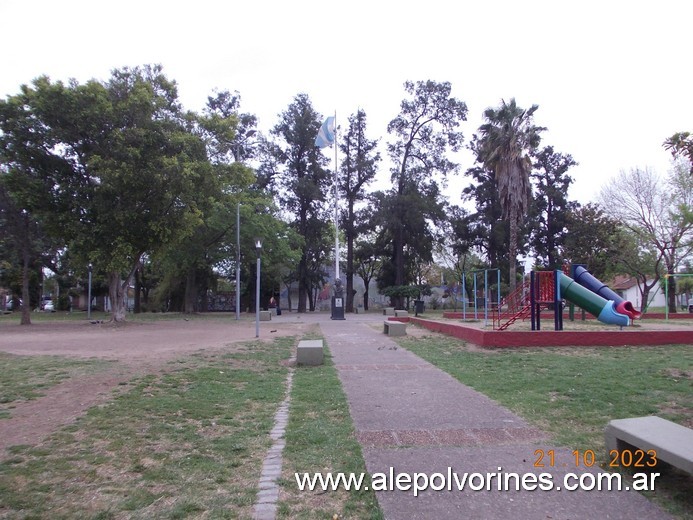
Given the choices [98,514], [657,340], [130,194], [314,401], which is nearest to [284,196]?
[130,194]

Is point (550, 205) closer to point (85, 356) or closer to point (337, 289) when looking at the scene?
point (337, 289)

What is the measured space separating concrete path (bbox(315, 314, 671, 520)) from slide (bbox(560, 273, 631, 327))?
10.1m

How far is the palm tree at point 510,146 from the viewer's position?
28.0m

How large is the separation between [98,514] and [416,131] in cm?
4224

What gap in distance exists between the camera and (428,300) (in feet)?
175

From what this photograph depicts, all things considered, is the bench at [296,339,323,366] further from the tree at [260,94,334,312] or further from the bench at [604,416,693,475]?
the tree at [260,94,334,312]

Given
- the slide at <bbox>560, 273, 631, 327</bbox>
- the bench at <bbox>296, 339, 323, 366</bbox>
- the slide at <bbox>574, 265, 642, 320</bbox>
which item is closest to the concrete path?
the bench at <bbox>296, 339, 323, 366</bbox>

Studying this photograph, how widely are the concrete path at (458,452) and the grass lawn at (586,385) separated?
0.28 meters

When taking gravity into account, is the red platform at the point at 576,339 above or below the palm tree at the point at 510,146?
below

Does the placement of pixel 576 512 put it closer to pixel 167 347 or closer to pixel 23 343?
pixel 167 347

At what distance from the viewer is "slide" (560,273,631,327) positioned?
16.8 meters

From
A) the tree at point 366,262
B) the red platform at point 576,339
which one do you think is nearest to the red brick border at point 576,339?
the red platform at point 576,339

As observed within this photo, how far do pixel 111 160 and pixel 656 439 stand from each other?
808 inches

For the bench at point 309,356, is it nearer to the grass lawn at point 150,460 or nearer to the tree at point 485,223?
the grass lawn at point 150,460
